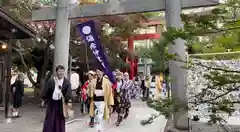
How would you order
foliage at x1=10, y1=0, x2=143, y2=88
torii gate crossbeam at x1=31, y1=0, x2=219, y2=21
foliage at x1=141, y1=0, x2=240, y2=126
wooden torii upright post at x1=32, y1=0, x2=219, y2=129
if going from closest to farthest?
foliage at x1=141, y1=0, x2=240, y2=126
wooden torii upright post at x1=32, y1=0, x2=219, y2=129
torii gate crossbeam at x1=31, y1=0, x2=219, y2=21
foliage at x1=10, y1=0, x2=143, y2=88

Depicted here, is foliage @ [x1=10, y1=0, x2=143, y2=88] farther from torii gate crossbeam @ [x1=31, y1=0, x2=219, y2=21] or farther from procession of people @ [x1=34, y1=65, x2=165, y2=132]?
procession of people @ [x1=34, y1=65, x2=165, y2=132]

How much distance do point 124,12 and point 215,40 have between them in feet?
19.8

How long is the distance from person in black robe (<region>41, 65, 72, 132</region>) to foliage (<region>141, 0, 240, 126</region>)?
11.2 ft

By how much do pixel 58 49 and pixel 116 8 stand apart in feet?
7.09

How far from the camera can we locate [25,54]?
17.5 m

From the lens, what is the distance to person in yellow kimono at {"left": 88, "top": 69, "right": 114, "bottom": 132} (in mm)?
7387

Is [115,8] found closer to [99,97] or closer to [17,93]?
[99,97]

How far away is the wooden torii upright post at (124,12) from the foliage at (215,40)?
3674 mm

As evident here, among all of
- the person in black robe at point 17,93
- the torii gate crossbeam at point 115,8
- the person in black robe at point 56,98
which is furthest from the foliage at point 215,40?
the person in black robe at point 17,93

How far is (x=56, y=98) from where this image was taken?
585 centimetres

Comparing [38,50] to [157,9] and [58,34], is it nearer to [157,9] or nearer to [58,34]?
[58,34]

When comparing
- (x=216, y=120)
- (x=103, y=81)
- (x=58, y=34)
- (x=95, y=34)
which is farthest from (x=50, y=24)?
(x=216, y=120)

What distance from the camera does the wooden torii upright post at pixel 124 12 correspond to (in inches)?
285

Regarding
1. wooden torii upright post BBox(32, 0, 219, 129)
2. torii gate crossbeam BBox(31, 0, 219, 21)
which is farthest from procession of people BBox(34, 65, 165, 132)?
torii gate crossbeam BBox(31, 0, 219, 21)
